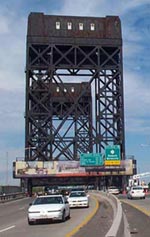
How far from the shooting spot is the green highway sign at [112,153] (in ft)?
301

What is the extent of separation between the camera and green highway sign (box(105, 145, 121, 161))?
91.7m

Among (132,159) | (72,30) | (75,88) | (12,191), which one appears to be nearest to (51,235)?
(12,191)

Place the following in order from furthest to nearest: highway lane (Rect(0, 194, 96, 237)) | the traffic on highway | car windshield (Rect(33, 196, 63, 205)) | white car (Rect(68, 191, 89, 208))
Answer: white car (Rect(68, 191, 89, 208))
car windshield (Rect(33, 196, 63, 205))
highway lane (Rect(0, 194, 96, 237))
the traffic on highway

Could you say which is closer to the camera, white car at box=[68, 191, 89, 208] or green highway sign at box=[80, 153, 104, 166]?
white car at box=[68, 191, 89, 208]

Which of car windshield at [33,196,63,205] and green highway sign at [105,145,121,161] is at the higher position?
green highway sign at [105,145,121,161]

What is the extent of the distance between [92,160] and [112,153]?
169 inches

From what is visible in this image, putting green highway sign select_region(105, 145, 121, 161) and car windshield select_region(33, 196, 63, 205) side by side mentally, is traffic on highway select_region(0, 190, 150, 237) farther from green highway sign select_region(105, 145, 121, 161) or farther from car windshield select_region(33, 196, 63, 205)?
green highway sign select_region(105, 145, 121, 161)

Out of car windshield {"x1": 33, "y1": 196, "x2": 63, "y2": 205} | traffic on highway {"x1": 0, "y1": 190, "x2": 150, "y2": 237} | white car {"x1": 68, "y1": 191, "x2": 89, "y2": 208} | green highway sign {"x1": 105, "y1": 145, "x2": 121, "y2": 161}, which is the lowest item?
white car {"x1": 68, "y1": 191, "x2": 89, "y2": 208}

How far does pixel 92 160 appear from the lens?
3686 inches

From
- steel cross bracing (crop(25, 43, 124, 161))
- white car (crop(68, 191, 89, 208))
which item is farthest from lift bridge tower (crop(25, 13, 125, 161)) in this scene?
white car (crop(68, 191, 89, 208))

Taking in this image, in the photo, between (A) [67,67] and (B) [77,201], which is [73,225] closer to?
(B) [77,201]

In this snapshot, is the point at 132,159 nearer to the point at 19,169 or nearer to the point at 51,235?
the point at 19,169

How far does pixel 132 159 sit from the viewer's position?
10069 centimetres

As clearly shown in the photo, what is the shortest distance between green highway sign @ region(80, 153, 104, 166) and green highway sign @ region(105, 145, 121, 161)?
1384mm
